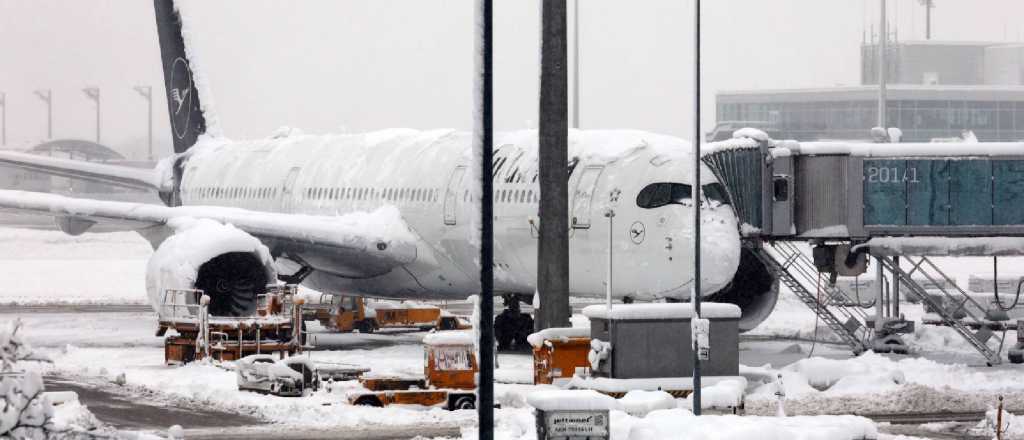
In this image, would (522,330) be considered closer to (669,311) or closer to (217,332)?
(217,332)

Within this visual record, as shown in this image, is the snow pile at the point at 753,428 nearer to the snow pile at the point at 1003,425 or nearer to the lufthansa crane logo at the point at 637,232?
the snow pile at the point at 1003,425

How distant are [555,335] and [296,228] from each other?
8794 mm

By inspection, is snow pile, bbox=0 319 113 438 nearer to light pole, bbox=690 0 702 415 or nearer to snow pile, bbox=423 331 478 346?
light pole, bbox=690 0 702 415

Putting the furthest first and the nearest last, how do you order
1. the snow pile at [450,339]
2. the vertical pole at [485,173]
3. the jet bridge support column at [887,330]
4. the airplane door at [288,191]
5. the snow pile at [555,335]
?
the airplane door at [288,191] < the jet bridge support column at [887,330] < the snow pile at [555,335] < the snow pile at [450,339] < the vertical pole at [485,173]

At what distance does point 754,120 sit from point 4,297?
106m

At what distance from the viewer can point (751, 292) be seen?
1209 inches

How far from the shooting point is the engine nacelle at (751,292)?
99.3ft

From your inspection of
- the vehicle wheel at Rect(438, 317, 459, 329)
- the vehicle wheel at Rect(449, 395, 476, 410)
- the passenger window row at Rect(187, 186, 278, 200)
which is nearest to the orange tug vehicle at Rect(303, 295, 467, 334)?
the vehicle wheel at Rect(438, 317, 459, 329)

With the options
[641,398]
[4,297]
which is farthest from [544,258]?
[4,297]

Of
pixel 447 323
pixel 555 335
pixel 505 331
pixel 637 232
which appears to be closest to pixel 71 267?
pixel 447 323

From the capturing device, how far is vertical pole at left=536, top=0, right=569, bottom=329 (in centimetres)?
2611

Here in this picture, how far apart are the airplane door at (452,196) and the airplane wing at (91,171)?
12.4 metres

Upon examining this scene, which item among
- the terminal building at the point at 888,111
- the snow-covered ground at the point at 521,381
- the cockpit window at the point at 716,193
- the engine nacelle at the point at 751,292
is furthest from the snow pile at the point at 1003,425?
the terminal building at the point at 888,111

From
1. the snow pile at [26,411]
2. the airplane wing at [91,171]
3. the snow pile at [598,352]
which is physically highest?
the airplane wing at [91,171]
